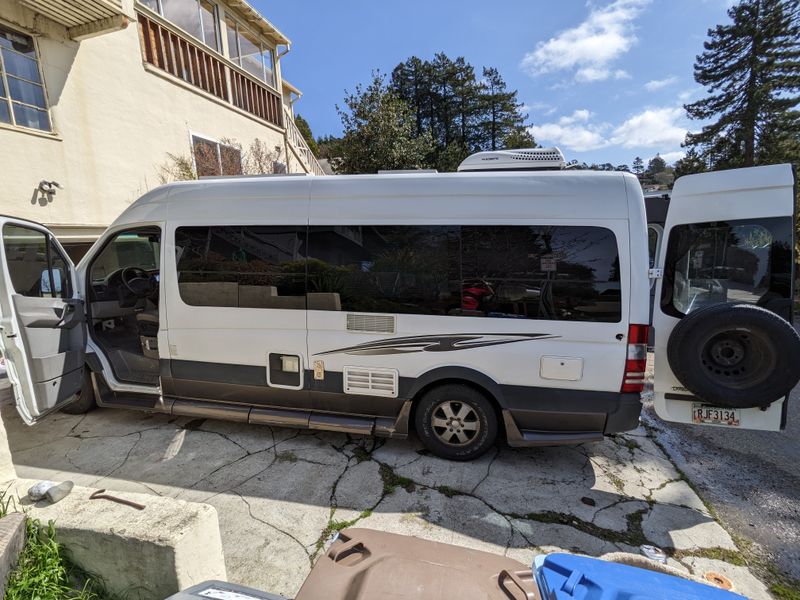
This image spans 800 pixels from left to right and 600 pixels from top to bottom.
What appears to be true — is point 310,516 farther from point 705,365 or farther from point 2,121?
point 2,121

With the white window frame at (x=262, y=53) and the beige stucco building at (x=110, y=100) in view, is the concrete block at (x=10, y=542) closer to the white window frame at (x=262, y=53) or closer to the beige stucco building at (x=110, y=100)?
the beige stucco building at (x=110, y=100)

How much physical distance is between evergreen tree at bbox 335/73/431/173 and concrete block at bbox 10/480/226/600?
1270 centimetres

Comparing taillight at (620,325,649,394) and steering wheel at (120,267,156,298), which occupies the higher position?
steering wheel at (120,267,156,298)

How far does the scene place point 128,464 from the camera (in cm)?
334

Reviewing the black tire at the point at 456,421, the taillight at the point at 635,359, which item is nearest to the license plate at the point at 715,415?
the taillight at the point at 635,359

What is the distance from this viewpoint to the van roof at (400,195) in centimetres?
298

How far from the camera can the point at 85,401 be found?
420 centimetres

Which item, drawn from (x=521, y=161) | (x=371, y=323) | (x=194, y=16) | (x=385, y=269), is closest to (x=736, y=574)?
(x=371, y=323)

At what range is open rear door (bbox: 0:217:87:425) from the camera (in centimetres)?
292

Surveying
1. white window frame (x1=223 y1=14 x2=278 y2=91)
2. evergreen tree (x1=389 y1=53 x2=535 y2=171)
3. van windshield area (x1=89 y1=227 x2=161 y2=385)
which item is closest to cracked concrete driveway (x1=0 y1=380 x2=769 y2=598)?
van windshield area (x1=89 y1=227 x2=161 y2=385)

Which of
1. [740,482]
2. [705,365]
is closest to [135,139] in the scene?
[705,365]

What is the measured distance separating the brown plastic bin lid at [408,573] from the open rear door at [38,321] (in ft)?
10.5

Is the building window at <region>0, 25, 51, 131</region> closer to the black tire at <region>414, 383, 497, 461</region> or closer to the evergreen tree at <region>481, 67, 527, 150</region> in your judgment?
the black tire at <region>414, 383, 497, 461</region>

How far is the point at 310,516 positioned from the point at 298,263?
2110 millimetres
